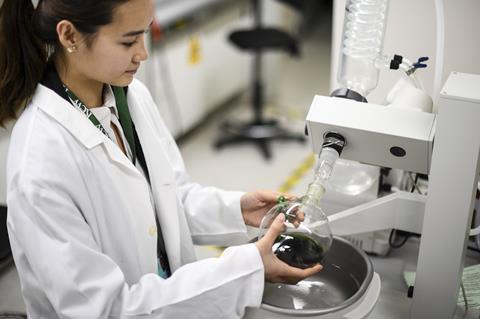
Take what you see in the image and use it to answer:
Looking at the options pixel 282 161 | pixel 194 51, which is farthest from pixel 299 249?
pixel 194 51

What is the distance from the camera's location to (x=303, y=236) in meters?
1.00

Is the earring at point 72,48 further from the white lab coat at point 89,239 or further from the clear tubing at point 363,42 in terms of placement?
the clear tubing at point 363,42

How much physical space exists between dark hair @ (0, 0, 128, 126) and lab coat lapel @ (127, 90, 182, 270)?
0.24 m

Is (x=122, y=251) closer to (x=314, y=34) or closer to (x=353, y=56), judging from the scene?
(x=353, y=56)

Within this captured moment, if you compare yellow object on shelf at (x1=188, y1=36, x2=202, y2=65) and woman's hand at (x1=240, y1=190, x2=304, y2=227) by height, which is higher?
woman's hand at (x1=240, y1=190, x2=304, y2=227)

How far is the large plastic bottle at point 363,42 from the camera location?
1.26 metres

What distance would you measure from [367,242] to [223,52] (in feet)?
8.52

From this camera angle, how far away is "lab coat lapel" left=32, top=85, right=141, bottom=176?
101cm

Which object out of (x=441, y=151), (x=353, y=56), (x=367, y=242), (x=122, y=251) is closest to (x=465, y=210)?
(x=441, y=151)

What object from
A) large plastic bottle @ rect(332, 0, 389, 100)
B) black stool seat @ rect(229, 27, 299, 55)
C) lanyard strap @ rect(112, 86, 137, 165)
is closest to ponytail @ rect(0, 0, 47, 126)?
lanyard strap @ rect(112, 86, 137, 165)

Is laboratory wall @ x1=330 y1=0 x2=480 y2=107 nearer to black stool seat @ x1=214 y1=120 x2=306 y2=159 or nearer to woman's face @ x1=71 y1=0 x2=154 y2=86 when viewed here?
woman's face @ x1=71 y1=0 x2=154 y2=86

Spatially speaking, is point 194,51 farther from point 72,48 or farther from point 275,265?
point 275,265

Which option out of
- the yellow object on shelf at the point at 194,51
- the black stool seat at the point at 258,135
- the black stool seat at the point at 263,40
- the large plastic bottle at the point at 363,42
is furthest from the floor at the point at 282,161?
the black stool seat at the point at 263,40

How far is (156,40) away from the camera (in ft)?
9.80
